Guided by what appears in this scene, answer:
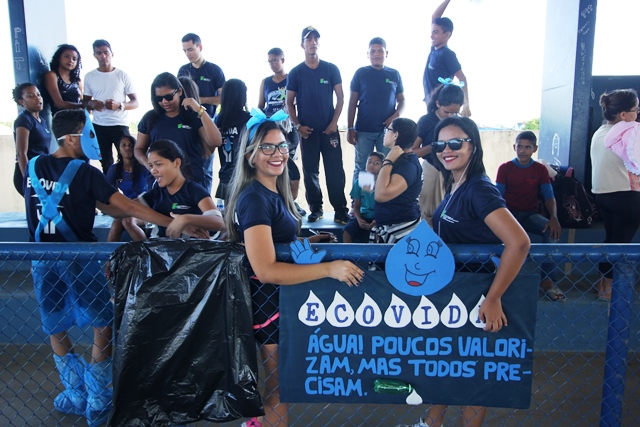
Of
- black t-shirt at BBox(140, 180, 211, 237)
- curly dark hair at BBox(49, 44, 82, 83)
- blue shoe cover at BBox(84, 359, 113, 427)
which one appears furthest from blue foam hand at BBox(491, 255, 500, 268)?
curly dark hair at BBox(49, 44, 82, 83)

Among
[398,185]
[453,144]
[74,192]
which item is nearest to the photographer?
[453,144]

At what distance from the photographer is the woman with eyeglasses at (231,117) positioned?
495 centimetres

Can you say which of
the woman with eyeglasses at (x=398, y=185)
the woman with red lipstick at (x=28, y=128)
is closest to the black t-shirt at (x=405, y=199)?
the woman with eyeglasses at (x=398, y=185)

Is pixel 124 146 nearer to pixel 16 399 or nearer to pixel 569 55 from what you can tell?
pixel 16 399

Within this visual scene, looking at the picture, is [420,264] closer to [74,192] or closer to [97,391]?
[74,192]

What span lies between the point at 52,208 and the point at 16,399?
1.60 metres

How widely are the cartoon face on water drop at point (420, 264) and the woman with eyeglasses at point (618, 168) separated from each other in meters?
3.04

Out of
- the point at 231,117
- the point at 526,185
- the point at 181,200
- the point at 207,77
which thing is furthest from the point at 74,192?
the point at 526,185

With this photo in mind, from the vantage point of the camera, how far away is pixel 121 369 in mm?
2064

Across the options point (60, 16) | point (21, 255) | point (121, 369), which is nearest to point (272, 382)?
point (121, 369)

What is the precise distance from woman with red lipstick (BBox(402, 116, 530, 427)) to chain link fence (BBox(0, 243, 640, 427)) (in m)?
0.10

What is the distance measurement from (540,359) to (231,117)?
3.62 metres

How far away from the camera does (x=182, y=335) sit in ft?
6.86

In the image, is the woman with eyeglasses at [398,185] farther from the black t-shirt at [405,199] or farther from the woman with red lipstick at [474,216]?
the woman with red lipstick at [474,216]
